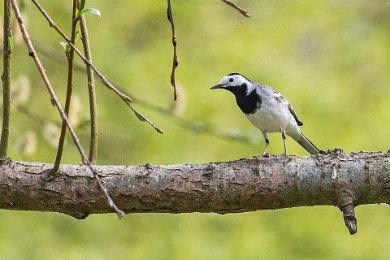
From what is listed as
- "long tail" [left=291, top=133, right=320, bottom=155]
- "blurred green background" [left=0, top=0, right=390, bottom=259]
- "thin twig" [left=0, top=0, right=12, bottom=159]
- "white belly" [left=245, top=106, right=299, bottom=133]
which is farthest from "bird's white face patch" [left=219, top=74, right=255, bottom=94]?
"thin twig" [left=0, top=0, right=12, bottom=159]

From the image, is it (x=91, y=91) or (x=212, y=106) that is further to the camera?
(x=212, y=106)

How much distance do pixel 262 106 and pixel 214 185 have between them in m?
1.62

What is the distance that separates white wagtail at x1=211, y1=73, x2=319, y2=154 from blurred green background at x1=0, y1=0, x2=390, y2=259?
1437 millimetres

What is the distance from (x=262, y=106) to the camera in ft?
14.6

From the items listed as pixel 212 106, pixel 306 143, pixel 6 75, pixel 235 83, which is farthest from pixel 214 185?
pixel 212 106

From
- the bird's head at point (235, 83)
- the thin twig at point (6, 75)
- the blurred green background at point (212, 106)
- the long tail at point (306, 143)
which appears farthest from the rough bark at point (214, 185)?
the blurred green background at point (212, 106)

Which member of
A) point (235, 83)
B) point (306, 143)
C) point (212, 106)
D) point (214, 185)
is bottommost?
point (214, 185)

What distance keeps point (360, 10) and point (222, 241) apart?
2.48 metres

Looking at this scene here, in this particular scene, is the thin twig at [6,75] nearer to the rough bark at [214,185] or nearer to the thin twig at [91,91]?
the rough bark at [214,185]

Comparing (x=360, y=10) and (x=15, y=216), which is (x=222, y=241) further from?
(x=360, y=10)

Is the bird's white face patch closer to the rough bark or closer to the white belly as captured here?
the white belly

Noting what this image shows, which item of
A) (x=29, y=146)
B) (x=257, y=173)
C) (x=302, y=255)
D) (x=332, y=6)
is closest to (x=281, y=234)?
(x=302, y=255)

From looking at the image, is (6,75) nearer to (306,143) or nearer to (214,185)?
(214,185)

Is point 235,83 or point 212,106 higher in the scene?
point 212,106
